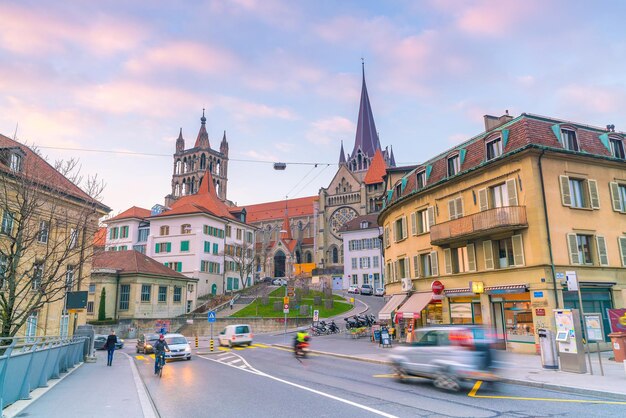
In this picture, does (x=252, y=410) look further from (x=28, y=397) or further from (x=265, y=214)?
(x=265, y=214)

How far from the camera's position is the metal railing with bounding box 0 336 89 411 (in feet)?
29.5

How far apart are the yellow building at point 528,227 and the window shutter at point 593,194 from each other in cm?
5

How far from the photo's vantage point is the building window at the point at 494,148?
2329 centimetres

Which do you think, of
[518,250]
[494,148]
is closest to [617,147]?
[494,148]

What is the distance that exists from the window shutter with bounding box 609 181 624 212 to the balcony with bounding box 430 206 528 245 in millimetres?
5633

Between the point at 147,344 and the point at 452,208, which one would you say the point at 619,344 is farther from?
the point at 147,344

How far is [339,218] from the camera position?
9462 cm

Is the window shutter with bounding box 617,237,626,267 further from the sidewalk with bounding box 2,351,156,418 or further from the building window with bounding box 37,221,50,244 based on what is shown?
the building window with bounding box 37,221,50,244

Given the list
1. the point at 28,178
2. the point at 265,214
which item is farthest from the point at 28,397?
the point at 265,214

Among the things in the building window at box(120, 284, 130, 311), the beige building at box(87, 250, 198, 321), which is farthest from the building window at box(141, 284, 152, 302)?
the building window at box(120, 284, 130, 311)

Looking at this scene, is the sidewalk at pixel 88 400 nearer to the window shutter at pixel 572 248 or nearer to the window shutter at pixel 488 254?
the window shutter at pixel 488 254

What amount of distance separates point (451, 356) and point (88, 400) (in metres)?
9.30

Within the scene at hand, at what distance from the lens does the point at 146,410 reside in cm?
942

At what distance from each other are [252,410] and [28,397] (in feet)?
18.6
